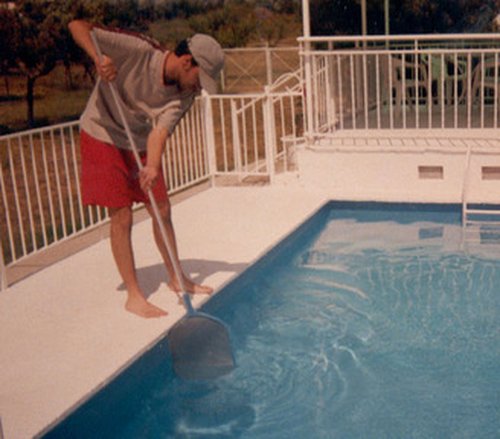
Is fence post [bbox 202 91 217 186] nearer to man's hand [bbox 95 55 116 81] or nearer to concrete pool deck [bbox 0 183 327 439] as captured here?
concrete pool deck [bbox 0 183 327 439]

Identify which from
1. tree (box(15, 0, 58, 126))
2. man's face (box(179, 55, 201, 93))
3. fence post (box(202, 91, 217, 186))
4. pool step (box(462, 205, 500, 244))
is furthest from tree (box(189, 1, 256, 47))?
man's face (box(179, 55, 201, 93))

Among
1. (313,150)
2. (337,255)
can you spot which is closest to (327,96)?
(313,150)

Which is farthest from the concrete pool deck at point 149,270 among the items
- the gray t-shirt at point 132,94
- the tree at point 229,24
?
the tree at point 229,24

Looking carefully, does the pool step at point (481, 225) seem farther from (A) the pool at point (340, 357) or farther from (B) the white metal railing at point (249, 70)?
(B) the white metal railing at point (249, 70)

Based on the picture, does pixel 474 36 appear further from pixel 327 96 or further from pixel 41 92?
pixel 41 92

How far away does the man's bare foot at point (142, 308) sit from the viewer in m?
4.39

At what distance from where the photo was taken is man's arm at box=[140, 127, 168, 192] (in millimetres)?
3816

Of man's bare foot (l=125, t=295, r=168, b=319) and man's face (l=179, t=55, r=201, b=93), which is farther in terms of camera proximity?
man's bare foot (l=125, t=295, r=168, b=319)

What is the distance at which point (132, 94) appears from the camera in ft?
13.6

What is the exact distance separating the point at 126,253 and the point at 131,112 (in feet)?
2.51

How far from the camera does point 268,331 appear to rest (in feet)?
16.1

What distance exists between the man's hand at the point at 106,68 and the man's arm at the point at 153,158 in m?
0.34

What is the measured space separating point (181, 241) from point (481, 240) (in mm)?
2500

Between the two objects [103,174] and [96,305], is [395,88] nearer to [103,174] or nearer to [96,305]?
[96,305]
